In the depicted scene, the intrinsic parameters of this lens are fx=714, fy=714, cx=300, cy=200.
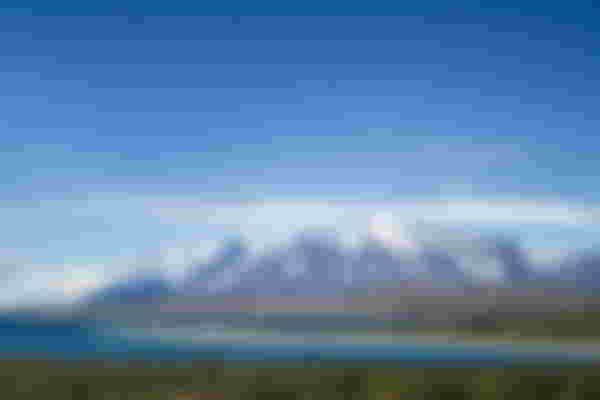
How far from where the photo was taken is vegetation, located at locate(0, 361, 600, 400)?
139ft

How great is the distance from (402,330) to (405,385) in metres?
145

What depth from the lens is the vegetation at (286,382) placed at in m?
42.3

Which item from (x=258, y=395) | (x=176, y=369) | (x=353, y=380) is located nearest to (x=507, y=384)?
(x=353, y=380)

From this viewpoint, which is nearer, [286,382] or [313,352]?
[286,382]

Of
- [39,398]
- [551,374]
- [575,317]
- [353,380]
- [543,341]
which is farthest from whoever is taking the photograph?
[575,317]

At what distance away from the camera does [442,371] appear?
178 feet

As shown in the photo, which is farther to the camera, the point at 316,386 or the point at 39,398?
the point at 316,386

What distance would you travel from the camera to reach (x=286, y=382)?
4650cm

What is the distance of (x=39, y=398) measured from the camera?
41000 mm

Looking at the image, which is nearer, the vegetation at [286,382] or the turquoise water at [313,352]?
the vegetation at [286,382]

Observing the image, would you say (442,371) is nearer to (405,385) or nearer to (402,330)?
(405,385)

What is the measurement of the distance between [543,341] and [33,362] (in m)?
102

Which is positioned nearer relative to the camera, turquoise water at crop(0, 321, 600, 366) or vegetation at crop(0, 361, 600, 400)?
vegetation at crop(0, 361, 600, 400)

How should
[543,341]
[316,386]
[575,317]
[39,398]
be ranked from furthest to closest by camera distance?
[575,317]
[543,341]
[316,386]
[39,398]
